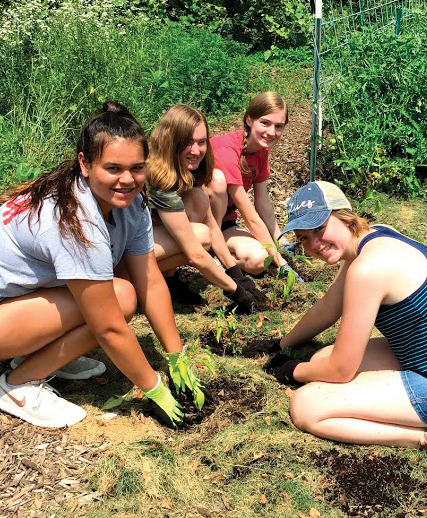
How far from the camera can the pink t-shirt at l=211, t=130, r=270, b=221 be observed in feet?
14.0

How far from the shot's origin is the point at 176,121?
3.78 metres

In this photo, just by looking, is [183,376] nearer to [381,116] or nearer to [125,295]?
[125,295]

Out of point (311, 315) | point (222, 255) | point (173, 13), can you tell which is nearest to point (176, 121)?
point (222, 255)

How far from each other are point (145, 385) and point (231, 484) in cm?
56

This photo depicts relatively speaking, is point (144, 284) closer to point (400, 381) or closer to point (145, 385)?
point (145, 385)

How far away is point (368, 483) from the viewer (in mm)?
2754

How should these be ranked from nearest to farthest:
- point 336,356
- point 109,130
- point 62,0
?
point 109,130 → point 336,356 → point 62,0

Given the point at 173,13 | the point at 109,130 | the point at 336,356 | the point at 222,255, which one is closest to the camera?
the point at 109,130

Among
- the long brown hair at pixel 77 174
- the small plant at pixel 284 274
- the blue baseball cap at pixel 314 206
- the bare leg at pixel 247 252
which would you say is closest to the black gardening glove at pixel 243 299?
the small plant at pixel 284 274

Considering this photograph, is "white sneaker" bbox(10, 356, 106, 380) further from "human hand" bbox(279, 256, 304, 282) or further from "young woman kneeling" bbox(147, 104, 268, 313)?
"human hand" bbox(279, 256, 304, 282)

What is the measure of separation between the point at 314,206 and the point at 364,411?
91 centimetres

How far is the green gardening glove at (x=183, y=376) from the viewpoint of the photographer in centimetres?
305

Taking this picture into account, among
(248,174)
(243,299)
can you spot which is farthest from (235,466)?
(248,174)

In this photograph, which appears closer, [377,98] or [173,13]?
[377,98]
